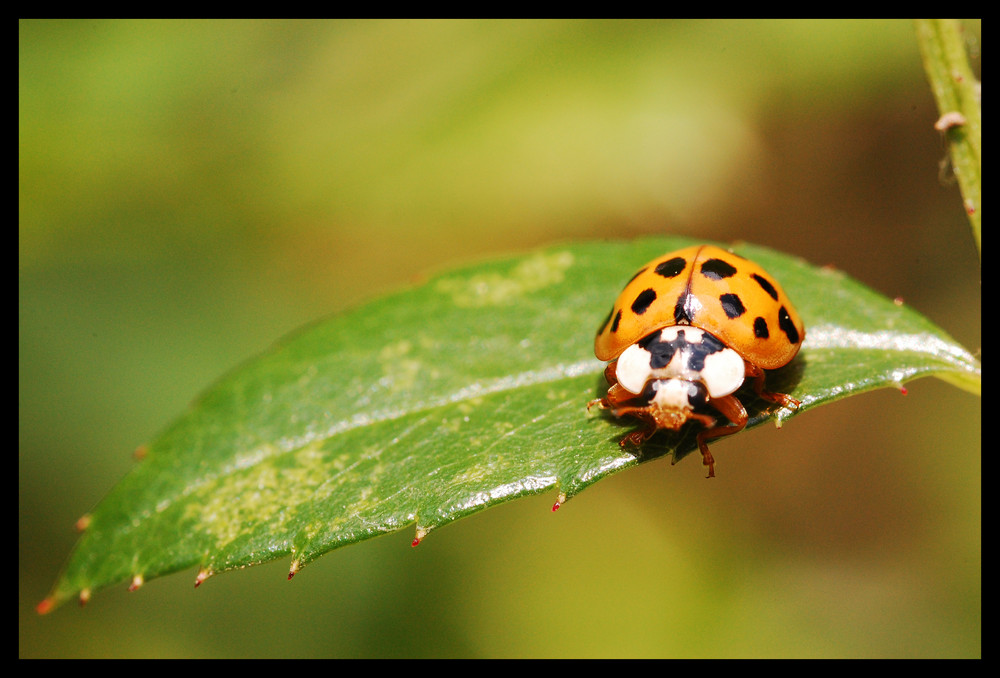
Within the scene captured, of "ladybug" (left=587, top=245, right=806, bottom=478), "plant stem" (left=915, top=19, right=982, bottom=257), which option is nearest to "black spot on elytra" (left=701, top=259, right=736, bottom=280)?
"ladybug" (left=587, top=245, right=806, bottom=478)

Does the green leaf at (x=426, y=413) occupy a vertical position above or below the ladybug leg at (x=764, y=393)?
above

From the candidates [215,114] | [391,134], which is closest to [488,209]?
[391,134]

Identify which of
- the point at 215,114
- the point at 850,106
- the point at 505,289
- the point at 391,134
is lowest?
the point at 850,106

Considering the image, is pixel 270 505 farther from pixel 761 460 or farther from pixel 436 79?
pixel 436 79

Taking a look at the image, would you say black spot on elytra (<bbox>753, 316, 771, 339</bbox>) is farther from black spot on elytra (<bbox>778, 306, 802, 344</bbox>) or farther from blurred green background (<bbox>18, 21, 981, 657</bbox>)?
blurred green background (<bbox>18, 21, 981, 657</bbox>)

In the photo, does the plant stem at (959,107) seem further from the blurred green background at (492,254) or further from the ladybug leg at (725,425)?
the blurred green background at (492,254)

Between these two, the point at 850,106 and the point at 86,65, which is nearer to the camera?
the point at 850,106

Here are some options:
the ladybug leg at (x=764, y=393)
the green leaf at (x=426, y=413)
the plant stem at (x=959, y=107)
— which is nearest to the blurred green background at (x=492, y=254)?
the green leaf at (x=426, y=413)
